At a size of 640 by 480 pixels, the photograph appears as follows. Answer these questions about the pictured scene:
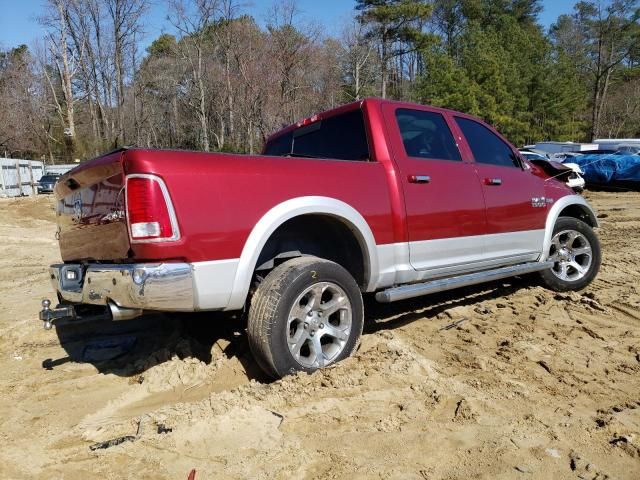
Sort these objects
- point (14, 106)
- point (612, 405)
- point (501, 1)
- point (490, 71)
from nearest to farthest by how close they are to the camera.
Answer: point (612, 405)
point (490, 71)
point (14, 106)
point (501, 1)

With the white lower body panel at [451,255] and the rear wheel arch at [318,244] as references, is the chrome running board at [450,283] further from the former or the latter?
the rear wheel arch at [318,244]

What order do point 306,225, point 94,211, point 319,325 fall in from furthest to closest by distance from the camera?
point 306,225 → point 319,325 → point 94,211

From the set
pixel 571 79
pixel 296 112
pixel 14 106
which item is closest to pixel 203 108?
pixel 296 112

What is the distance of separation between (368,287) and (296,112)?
25.7 metres

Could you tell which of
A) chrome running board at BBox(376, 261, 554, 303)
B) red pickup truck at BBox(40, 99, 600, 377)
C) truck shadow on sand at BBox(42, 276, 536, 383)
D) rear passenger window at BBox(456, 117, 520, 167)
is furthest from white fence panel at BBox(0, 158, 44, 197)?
chrome running board at BBox(376, 261, 554, 303)

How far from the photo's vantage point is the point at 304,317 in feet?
10.8

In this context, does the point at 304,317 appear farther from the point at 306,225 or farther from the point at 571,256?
the point at 571,256

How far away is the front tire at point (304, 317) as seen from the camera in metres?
3.07

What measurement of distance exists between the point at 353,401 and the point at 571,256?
3740mm

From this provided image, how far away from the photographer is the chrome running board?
3.69 metres

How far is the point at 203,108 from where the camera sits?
30000 millimetres

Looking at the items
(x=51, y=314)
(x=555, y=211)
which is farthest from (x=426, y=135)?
(x=51, y=314)

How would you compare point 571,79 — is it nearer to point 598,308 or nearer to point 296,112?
point 296,112

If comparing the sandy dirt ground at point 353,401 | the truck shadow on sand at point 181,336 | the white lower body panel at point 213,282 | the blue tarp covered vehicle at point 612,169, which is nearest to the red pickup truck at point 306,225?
the white lower body panel at point 213,282
